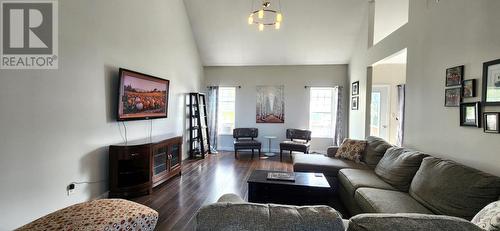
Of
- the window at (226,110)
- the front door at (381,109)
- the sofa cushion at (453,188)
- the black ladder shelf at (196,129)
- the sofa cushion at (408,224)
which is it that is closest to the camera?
the sofa cushion at (408,224)

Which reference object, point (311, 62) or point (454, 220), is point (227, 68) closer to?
point (311, 62)

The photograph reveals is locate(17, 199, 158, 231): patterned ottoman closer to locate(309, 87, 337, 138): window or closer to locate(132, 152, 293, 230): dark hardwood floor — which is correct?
locate(132, 152, 293, 230): dark hardwood floor

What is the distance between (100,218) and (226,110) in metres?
5.68

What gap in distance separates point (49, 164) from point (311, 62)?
6.01 meters

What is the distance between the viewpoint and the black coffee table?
272 centimetres

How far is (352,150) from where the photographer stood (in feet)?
13.0

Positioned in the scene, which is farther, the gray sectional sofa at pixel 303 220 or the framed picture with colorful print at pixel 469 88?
the framed picture with colorful print at pixel 469 88

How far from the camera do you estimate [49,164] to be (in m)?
2.45

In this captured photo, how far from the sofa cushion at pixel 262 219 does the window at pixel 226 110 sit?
239 inches

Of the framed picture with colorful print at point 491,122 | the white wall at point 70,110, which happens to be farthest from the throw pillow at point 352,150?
the white wall at point 70,110

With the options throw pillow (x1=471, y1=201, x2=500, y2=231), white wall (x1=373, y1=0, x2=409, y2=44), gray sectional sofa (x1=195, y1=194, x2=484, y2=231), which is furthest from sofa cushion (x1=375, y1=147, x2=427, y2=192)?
white wall (x1=373, y1=0, x2=409, y2=44)

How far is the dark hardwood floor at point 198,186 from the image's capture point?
283 centimetres

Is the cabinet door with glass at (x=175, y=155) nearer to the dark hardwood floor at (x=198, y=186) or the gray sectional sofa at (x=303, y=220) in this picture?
the dark hardwood floor at (x=198, y=186)

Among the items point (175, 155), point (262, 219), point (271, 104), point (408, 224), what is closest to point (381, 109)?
point (271, 104)
